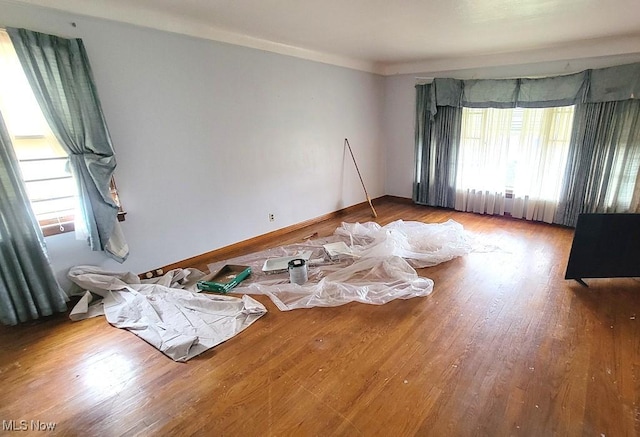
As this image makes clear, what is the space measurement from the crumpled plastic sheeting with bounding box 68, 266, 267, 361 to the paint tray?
0.45 feet

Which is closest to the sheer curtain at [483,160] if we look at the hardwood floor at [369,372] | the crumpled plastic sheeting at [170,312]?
the hardwood floor at [369,372]

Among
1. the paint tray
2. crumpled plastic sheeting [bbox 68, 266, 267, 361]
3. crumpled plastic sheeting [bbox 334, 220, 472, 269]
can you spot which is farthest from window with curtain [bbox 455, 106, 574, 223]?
crumpled plastic sheeting [bbox 68, 266, 267, 361]

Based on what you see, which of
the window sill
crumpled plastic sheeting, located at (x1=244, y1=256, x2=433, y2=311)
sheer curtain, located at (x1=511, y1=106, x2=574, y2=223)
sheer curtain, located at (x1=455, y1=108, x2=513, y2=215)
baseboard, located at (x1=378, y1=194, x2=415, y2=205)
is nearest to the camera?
the window sill

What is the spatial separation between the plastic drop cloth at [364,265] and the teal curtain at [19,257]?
4.23ft

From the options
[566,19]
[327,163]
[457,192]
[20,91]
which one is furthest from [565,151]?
[20,91]

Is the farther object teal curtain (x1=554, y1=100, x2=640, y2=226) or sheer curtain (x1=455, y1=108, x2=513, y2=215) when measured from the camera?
sheer curtain (x1=455, y1=108, x2=513, y2=215)

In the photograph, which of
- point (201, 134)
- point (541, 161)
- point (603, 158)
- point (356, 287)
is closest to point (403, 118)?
point (541, 161)

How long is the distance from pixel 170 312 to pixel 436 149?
448 centimetres

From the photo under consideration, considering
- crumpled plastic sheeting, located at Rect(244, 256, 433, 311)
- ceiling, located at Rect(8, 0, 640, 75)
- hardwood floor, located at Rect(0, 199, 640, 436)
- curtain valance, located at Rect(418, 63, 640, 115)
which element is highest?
ceiling, located at Rect(8, 0, 640, 75)

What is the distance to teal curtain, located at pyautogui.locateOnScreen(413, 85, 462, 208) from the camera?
4.85m

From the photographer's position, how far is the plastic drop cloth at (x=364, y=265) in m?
2.60

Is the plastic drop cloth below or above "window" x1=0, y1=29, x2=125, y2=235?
below

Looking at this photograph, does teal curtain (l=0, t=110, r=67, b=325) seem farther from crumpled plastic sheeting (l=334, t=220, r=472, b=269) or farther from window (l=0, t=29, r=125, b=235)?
crumpled plastic sheeting (l=334, t=220, r=472, b=269)

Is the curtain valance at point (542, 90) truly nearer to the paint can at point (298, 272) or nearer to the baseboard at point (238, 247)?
the baseboard at point (238, 247)
